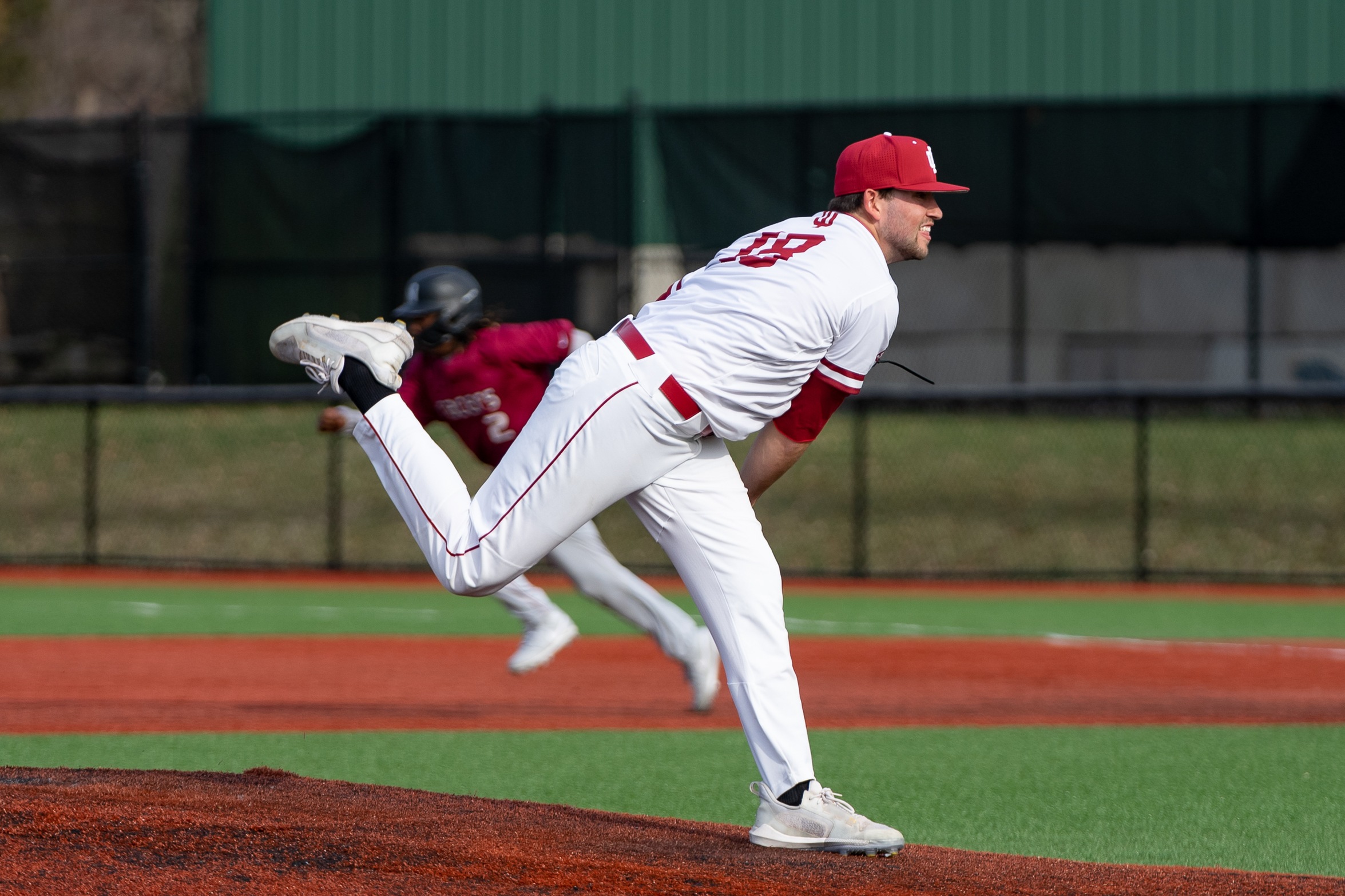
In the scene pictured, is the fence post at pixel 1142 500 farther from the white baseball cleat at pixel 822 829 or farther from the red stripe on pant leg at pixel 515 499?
the red stripe on pant leg at pixel 515 499

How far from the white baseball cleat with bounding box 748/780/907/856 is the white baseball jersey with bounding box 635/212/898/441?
3.20 feet

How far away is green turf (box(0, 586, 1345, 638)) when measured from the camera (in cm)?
1094

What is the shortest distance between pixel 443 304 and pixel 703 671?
2.08 m

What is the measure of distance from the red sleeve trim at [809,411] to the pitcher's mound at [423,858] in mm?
1117

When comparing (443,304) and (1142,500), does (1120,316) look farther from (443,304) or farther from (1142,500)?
(443,304)

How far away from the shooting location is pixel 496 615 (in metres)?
12.1

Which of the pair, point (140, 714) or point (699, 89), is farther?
point (699, 89)

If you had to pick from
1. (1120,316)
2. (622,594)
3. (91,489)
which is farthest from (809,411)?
(1120,316)

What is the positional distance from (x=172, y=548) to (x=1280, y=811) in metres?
13.3

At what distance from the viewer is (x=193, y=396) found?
13883 millimetres

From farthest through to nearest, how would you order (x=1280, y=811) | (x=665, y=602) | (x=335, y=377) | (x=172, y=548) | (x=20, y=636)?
(x=172, y=548) < (x=20, y=636) < (x=665, y=602) < (x=1280, y=811) < (x=335, y=377)

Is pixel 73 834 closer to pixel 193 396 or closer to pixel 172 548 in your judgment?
pixel 193 396

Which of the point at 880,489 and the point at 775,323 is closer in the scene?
the point at 775,323

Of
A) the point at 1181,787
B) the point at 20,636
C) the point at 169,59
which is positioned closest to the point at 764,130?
the point at 20,636
